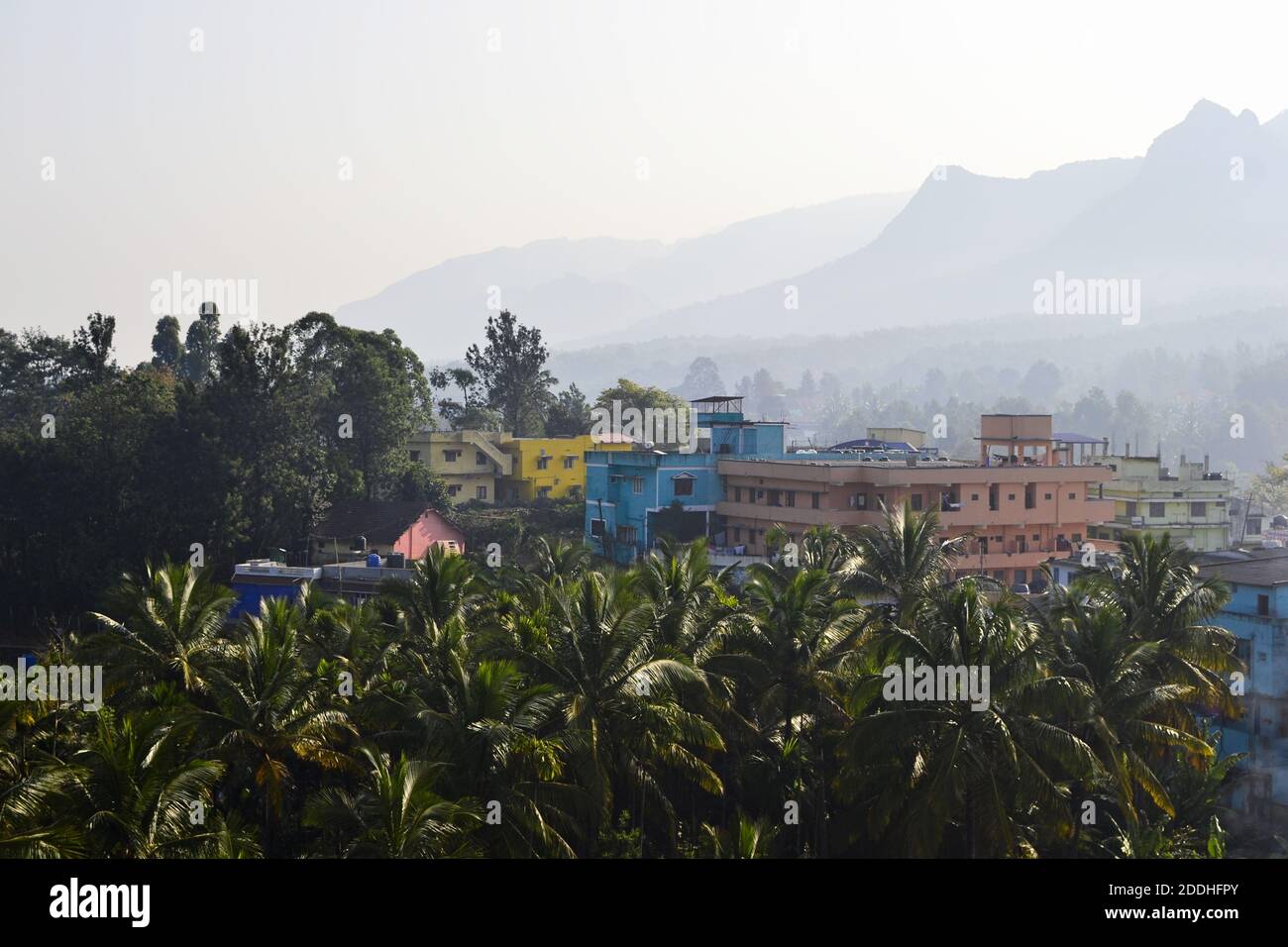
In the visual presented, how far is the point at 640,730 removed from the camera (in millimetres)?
17750

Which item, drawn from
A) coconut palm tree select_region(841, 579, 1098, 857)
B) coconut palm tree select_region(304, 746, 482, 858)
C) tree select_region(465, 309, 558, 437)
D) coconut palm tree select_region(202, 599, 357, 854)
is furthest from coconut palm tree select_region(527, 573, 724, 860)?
tree select_region(465, 309, 558, 437)

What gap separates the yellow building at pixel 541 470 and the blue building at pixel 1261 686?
131ft

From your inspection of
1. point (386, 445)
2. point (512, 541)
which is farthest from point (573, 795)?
point (386, 445)

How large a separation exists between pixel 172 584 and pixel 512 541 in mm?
31168

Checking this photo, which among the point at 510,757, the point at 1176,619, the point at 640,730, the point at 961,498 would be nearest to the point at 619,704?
the point at 640,730

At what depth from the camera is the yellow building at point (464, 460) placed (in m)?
63.5

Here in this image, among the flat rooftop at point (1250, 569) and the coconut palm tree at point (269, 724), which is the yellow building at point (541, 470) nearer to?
the flat rooftop at point (1250, 569)

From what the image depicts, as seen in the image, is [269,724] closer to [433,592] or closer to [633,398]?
[433,592]

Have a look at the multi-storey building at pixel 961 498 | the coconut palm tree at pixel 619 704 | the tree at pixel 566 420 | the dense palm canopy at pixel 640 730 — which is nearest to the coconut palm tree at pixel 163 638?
the dense palm canopy at pixel 640 730

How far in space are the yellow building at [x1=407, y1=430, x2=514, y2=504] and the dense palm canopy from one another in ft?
132

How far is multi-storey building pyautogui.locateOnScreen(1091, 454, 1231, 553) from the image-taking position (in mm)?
50781

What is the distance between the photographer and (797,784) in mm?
20344
